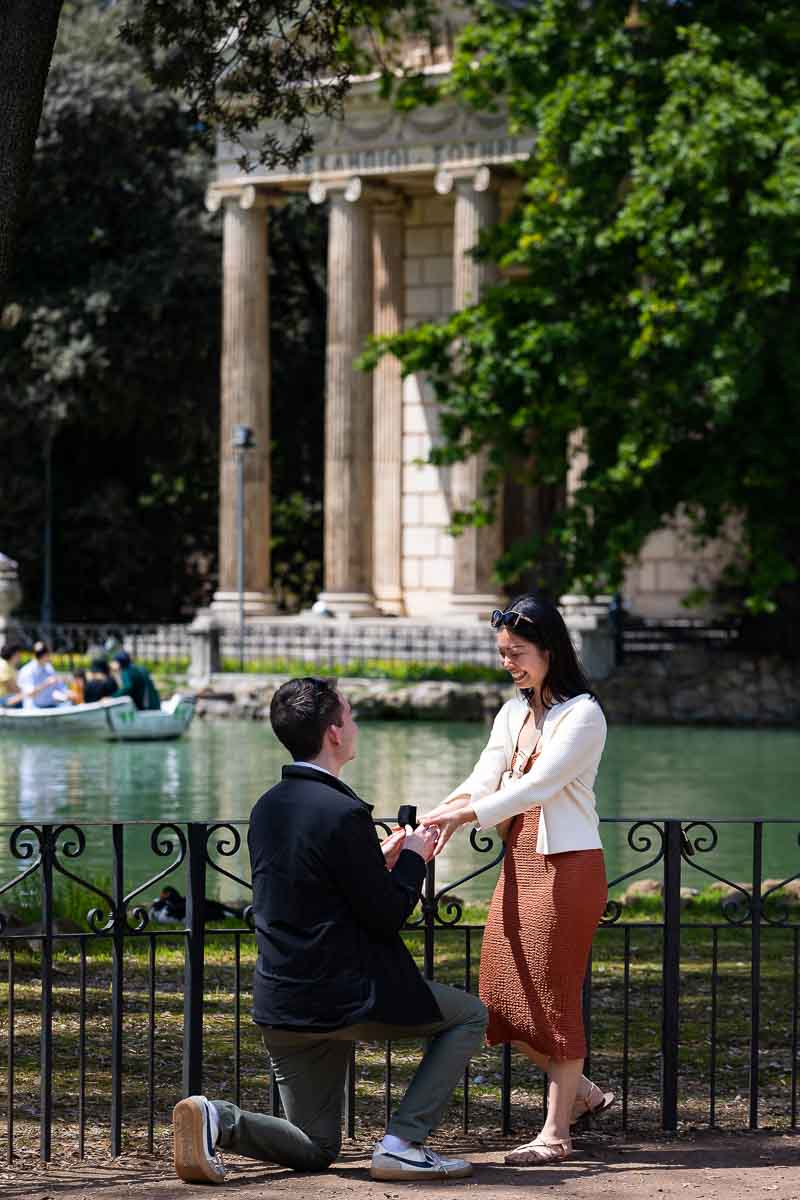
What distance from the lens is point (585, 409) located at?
1217 inches

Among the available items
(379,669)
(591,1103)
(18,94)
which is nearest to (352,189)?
(379,669)

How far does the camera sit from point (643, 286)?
107 feet

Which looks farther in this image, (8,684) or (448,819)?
(8,684)

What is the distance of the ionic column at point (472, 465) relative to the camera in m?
40.4

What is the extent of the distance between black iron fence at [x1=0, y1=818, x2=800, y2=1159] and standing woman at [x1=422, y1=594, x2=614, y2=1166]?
9.3 inches

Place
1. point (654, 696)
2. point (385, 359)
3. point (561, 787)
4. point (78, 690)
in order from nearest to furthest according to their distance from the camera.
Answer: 1. point (561, 787)
2. point (78, 690)
3. point (654, 696)
4. point (385, 359)

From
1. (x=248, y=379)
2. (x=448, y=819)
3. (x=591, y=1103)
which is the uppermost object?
(x=248, y=379)

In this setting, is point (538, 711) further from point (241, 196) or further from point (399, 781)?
point (241, 196)

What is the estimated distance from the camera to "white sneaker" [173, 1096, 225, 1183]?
6.38 m

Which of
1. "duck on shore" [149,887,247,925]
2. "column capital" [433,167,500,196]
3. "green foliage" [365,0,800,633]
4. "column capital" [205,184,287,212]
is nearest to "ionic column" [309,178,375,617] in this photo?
"column capital" [205,184,287,212]

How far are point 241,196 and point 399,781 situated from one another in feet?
72.2

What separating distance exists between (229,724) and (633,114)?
1175 centimetres

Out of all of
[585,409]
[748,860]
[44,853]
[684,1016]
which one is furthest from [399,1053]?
[585,409]

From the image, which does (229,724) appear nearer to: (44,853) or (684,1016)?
(684,1016)
